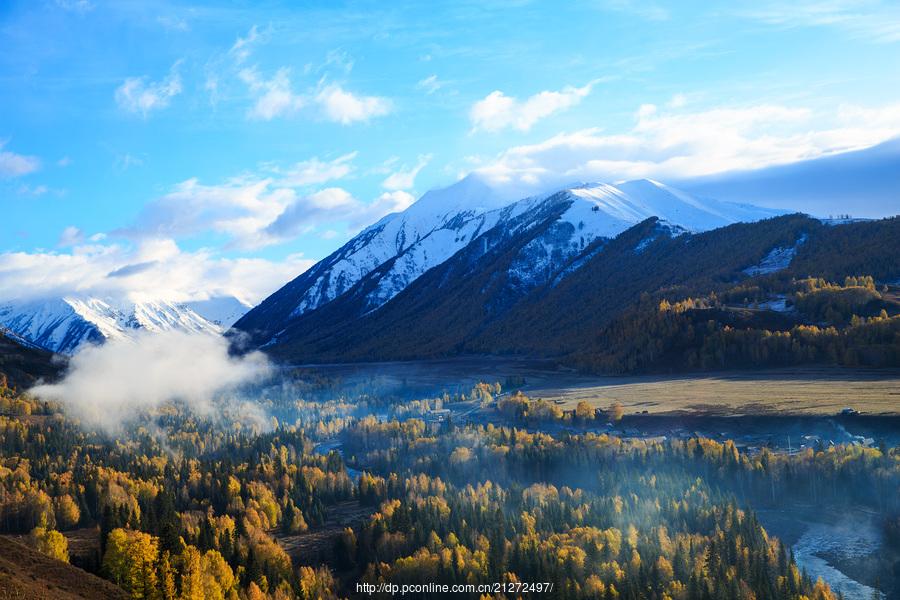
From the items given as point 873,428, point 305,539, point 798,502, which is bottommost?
point 305,539

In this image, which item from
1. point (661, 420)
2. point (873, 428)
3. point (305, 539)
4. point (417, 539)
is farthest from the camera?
point (661, 420)

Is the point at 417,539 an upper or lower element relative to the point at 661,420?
lower

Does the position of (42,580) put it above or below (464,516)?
above

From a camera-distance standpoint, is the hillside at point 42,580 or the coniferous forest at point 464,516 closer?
the hillside at point 42,580

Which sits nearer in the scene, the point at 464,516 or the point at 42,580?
the point at 42,580

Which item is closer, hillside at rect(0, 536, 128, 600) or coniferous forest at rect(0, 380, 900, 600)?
hillside at rect(0, 536, 128, 600)

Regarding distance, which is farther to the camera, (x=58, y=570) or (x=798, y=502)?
(x=798, y=502)

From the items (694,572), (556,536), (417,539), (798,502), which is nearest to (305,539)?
(417,539)

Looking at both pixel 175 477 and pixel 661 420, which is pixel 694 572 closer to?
pixel 661 420
